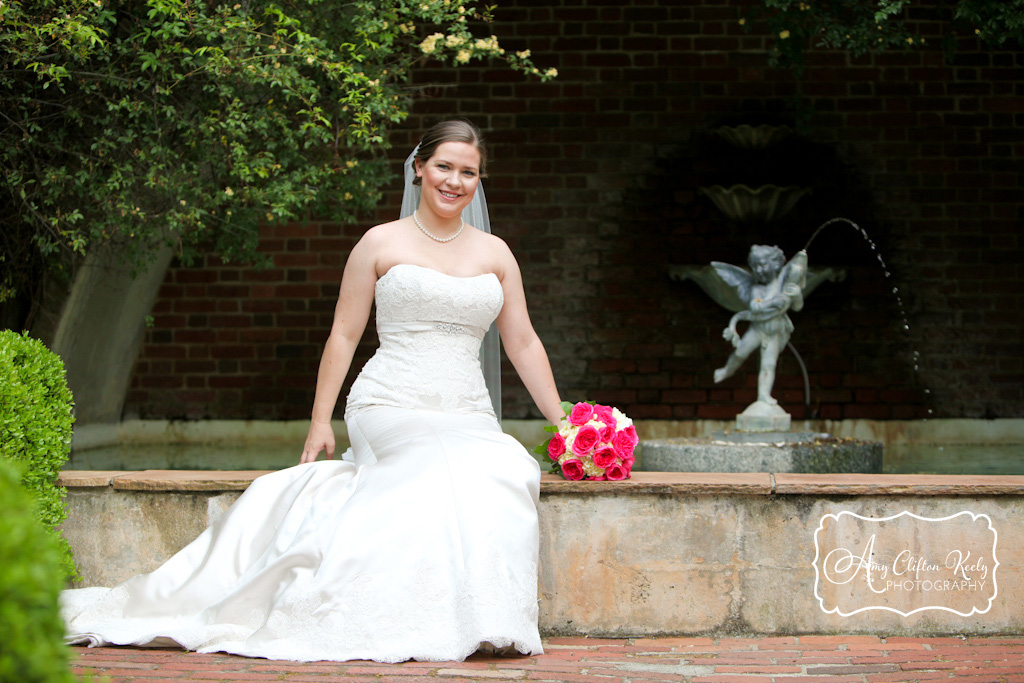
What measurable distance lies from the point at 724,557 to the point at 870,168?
17.6 ft

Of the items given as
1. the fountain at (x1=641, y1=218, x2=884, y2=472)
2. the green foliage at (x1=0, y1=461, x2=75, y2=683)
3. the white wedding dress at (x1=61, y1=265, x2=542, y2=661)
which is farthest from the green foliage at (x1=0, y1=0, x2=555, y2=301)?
the green foliage at (x1=0, y1=461, x2=75, y2=683)

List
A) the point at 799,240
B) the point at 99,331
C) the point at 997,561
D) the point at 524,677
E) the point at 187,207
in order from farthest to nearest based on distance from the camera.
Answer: the point at 799,240
the point at 99,331
the point at 187,207
the point at 997,561
the point at 524,677

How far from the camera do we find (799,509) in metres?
3.07

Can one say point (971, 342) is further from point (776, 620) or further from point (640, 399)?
point (776, 620)

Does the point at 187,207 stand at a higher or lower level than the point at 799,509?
higher

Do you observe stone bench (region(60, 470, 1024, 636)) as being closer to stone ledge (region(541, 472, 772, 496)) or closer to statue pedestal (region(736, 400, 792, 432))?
stone ledge (region(541, 472, 772, 496))

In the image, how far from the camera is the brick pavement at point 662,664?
2.52m

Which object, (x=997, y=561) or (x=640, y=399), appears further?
(x=640, y=399)

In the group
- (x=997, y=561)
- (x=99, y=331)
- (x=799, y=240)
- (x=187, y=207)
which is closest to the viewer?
(x=997, y=561)

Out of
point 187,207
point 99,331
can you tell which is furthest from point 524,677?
point 99,331

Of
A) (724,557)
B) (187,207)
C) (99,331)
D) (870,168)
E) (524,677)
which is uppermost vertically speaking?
(870,168)

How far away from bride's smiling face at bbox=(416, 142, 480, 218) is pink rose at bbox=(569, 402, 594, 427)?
779mm

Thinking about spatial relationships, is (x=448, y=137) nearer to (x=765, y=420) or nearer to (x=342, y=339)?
(x=342, y=339)

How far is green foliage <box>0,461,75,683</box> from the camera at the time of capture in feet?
3.43
